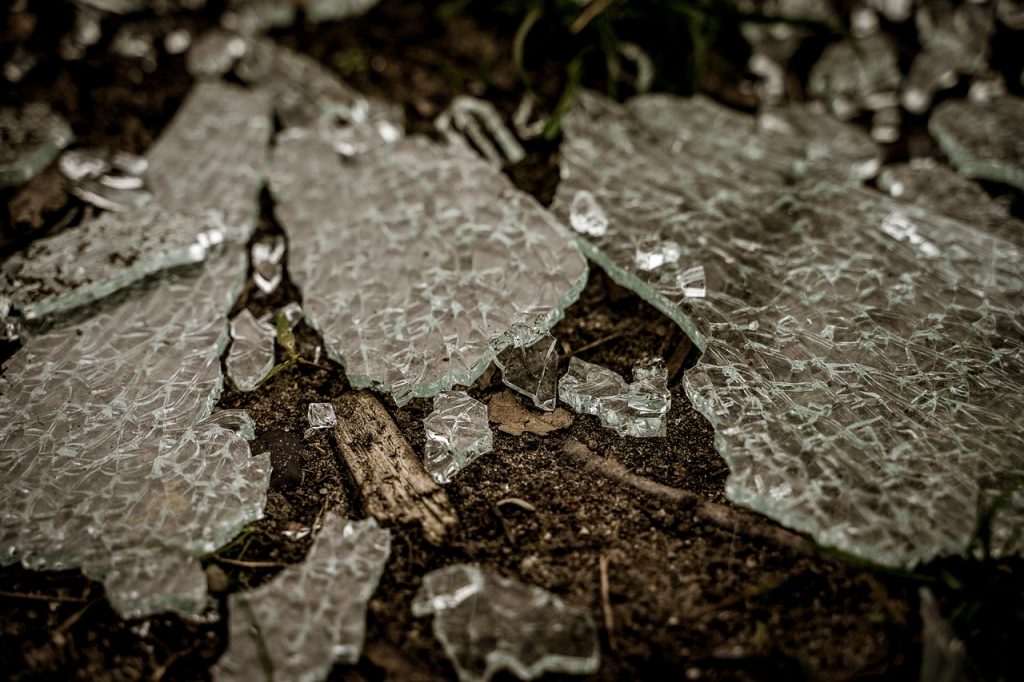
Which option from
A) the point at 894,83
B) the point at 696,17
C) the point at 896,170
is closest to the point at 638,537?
the point at 896,170

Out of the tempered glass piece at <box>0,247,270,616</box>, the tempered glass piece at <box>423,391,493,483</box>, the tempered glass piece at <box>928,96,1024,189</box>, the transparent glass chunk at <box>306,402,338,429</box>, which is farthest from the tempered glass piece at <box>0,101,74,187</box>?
the tempered glass piece at <box>928,96,1024,189</box>

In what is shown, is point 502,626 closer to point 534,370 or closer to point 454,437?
point 454,437

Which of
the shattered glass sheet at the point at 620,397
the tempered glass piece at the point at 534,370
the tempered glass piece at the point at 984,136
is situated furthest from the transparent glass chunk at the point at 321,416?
the tempered glass piece at the point at 984,136

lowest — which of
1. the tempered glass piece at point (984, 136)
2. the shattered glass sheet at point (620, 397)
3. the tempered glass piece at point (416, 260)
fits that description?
the shattered glass sheet at point (620, 397)

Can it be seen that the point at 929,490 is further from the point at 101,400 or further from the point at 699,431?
the point at 101,400

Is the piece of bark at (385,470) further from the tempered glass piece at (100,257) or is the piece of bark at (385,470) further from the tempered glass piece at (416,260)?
the tempered glass piece at (100,257)

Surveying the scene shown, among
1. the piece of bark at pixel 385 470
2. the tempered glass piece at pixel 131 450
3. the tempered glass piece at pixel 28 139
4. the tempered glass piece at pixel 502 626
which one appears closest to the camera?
the tempered glass piece at pixel 502 626
